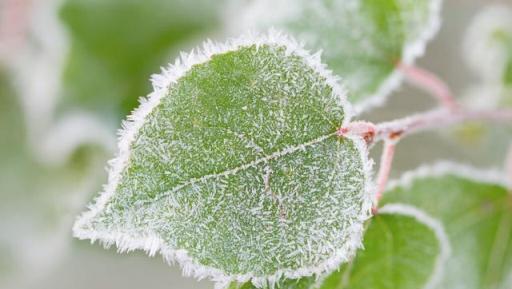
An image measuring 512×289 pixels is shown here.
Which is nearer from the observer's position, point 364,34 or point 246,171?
point 246,171

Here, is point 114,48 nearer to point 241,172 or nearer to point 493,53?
point 493,53

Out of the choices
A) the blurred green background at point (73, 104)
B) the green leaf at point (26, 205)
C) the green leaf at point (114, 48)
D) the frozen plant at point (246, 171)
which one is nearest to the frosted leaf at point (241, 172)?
the frozen plant at point (246, 171)

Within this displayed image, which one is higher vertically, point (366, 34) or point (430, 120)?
Result: point (366, 34)

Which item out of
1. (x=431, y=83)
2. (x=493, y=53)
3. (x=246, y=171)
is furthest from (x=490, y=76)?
(x=246, y=171)

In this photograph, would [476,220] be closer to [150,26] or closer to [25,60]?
[150,26]

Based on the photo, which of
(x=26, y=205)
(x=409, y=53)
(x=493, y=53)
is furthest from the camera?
(x=26, y=205)

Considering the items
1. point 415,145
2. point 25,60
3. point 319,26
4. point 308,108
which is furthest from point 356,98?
point 25,60

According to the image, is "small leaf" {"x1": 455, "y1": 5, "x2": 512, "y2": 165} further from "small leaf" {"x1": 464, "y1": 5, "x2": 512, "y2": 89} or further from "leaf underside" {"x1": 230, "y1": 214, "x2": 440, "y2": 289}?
"leaf underside" {"x1": 230, "y1": 214, "x2": 440, "y2": 289}
